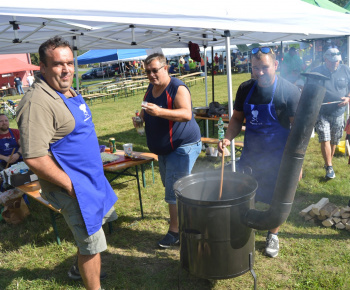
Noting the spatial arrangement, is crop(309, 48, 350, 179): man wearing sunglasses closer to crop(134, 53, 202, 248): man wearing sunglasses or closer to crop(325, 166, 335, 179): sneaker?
Result: crop(325, 166, 335, 179): sneaker

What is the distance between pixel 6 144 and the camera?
459cm

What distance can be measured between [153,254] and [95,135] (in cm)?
158

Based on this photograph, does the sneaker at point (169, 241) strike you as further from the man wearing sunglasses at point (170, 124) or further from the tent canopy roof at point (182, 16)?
the tent canopy roof at point (182, 16)

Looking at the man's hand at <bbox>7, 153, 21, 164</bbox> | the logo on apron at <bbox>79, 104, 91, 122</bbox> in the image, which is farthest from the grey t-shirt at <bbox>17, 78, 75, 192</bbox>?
the man's hand at <bbox>7, 153, 21, 164</bbox>

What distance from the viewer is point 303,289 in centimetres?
→ 264

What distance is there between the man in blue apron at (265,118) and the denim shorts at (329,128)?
226 centimetres

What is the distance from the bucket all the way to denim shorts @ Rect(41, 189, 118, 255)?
61 cm

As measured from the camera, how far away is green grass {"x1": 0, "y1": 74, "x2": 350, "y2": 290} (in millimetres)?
2795

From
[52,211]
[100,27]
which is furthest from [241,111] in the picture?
[100,27]

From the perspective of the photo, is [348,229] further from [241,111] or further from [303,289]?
[241,111]

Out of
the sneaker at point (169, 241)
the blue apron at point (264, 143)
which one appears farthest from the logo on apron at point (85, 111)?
the sneaker at point (169, 241)

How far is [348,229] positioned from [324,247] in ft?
1.47

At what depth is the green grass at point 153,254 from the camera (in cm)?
279

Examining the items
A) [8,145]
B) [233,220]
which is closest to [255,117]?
[233,220]
